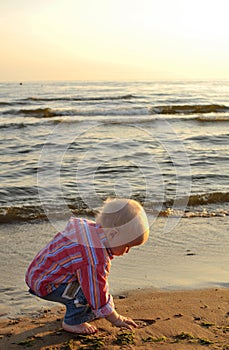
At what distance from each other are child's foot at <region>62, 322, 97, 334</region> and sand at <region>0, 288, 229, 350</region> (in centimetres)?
3

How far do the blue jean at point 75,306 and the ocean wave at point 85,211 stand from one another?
10.2ft

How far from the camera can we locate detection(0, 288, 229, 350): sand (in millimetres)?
2766

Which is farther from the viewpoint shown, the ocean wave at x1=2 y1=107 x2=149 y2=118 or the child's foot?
the ocean wave at x1=2 y1=107 x2=149 y2=118

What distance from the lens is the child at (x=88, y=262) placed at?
8.98 ft

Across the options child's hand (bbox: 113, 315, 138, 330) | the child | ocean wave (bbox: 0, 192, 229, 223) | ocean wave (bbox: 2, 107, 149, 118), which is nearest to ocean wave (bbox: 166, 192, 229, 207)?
ocean wave (bbox: 0, 192, 229, 223)

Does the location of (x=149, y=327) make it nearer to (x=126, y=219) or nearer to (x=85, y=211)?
(x=126, y=219)

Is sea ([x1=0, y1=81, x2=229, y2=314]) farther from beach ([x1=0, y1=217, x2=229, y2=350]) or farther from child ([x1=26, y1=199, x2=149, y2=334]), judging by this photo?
child ([x1=26, y1=199, x2=149, y2=334])

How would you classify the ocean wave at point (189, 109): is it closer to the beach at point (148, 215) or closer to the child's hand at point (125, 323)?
→ the beach at point (148, 215)

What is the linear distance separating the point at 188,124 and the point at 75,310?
13.8 m

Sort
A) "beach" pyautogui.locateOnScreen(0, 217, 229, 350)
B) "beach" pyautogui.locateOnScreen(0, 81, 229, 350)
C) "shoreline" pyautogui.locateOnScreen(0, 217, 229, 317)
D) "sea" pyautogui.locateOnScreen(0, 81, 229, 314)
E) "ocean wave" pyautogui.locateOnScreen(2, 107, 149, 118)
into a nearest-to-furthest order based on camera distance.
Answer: "beach" pyautogui.locateOnScreen(0, 217, 229, 350) → "beach" pyautogui.locateOnScreen(0, 81, 229, 350) → "shoreline" pyautogui.locateOnScreen(0, 217, 229, 317) → "sea" pyautogui.locateOnScreen(0, 81, 229, 314) → "ocean wave" pyautogui.locateOnScreen(2, 107, 149, 118)

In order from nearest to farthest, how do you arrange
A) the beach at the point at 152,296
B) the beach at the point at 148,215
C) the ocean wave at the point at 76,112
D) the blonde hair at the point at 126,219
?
the blonde hair at the point at 126,219 < the beach at the point at 152,296 < the beach at the point at 148,215 < the ocean wave at the point at 76,112

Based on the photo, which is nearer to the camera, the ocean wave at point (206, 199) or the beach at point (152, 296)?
the beach at point (152, 296)

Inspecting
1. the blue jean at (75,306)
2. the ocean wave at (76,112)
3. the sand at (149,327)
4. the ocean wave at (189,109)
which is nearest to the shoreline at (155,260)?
the sand at (149,327)

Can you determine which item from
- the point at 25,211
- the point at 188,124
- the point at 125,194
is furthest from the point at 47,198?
the point at 188,124
